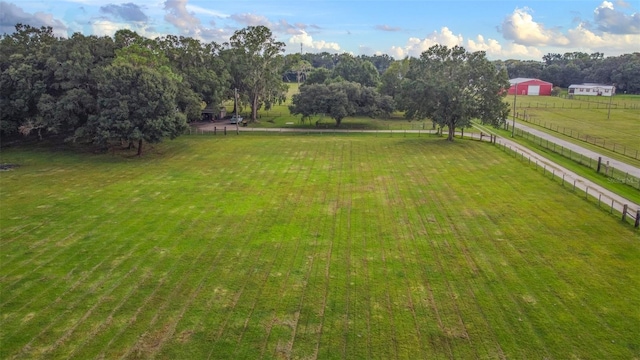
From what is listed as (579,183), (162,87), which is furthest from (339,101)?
(579,183)

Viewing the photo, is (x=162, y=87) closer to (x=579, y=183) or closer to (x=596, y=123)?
(x=579, y=183)

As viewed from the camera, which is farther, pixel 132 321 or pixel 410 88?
pixel 410 88

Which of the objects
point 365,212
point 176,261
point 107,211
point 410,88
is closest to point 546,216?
point 365,212

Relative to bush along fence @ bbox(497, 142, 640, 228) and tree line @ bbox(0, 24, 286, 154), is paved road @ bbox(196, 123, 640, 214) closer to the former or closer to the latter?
bush along fence @ bbox(497, 142, 640, 228)

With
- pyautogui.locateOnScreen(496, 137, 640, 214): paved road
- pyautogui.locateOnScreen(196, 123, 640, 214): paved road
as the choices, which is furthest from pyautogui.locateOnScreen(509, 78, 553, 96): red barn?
pyautogui.locateOnScreen(496, 137, 640, 214): paved road

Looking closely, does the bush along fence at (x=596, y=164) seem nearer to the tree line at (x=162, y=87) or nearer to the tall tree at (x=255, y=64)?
the tree line at (x=162, y=87)

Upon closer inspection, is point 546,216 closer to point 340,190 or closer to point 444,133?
point 340,190

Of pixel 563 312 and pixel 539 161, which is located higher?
pixel 539 161
